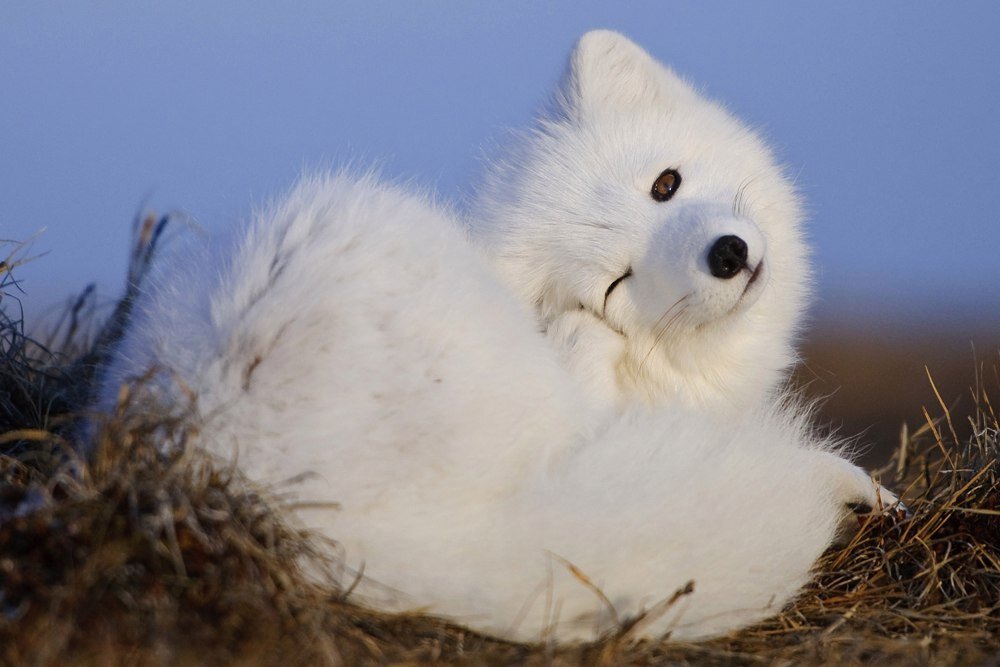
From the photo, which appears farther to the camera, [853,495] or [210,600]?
[853,495]

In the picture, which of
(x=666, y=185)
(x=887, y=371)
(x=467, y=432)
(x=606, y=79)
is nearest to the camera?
(x=467, y=432)

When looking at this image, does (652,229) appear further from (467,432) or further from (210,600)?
(210,600)

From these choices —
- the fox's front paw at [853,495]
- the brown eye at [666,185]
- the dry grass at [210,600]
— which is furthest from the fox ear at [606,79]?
the dry grass at [210,600]

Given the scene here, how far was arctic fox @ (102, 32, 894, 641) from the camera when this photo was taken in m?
1.83

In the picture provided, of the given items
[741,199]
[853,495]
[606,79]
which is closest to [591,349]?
[741,199]

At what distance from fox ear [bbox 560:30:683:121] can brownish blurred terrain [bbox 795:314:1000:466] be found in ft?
6.07

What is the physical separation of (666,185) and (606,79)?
1.51 ft

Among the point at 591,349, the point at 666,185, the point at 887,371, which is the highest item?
the point at 887,371

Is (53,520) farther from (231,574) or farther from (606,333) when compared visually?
(606,333)

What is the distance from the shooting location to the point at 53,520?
1699mm

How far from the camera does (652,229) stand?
276 centimetres

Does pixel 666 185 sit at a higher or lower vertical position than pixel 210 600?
higher

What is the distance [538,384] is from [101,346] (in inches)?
76.2

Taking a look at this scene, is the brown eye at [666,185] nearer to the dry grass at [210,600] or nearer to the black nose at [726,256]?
the black nose at [726,256]
